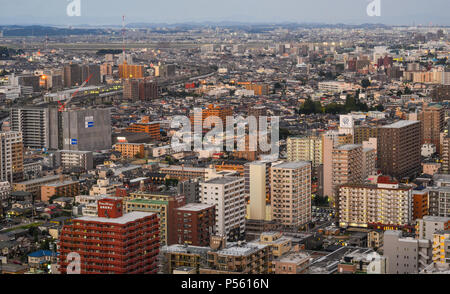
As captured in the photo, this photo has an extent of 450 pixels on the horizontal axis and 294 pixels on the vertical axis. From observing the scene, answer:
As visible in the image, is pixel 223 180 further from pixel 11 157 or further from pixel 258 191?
pixel 11 157

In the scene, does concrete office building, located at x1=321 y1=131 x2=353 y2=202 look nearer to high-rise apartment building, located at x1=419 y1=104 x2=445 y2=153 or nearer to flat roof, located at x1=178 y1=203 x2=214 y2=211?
flat roof, located at x1=178 y1=203 x2=214 y2=211

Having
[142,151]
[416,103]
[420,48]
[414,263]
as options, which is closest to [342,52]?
[420,48]

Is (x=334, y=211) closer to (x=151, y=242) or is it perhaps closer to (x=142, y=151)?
(x=151, y=242)

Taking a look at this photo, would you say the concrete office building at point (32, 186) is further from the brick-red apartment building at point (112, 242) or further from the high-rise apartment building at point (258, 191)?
the brick-red apartment building at point (112, 242)

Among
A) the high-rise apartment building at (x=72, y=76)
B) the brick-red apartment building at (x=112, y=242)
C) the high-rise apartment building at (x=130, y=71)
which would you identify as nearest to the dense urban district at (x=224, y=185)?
the brick-red apartment building at (x=112, y=242)

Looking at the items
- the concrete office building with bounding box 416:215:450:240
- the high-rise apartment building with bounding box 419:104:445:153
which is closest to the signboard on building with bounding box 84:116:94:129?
the high-rise apartment building with bounding box 419:104:445:153

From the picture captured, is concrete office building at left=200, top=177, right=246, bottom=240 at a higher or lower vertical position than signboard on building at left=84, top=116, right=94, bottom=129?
lower

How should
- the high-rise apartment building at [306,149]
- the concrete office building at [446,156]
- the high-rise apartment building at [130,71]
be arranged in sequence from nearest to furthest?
1. the high-rise apartment building at [306,149]
2. the concrete office building at [446,156]
3. the high-rise apartment building at [130,71]
